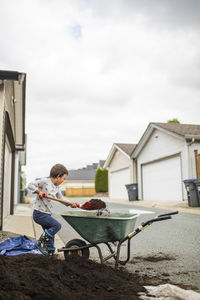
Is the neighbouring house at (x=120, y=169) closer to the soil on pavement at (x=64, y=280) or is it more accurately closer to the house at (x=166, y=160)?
the house at (x=166, y=160)

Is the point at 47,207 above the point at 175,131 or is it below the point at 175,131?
below

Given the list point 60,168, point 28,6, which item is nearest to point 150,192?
point 28,6

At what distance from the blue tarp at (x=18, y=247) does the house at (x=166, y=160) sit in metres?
12.4

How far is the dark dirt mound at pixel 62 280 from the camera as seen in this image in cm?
231

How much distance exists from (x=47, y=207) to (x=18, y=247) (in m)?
0.63

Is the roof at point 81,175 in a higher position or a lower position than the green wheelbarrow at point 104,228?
higher

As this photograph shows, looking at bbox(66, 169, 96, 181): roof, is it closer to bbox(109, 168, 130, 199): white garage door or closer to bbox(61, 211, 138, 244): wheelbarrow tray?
bbox(109, 168, 130, 199): white garage door

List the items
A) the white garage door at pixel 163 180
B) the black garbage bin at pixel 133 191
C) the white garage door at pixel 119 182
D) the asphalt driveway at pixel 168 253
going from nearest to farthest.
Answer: the asphalt driveway at pixel 168 253
the white garage door at pixel 163 180
the black garbage bin at pixel 133 191
the white garage door at pixel 119 182

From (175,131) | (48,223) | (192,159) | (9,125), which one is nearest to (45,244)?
(48,223)

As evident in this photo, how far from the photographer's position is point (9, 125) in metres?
8.48

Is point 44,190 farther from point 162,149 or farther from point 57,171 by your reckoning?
point 162,149

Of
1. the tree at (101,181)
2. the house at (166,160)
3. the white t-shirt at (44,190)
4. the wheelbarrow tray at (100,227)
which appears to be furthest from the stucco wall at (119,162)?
the wheelbarrow tray at (100,227)

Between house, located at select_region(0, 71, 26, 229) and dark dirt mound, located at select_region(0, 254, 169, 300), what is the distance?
3394 mm

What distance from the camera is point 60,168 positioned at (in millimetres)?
4074
